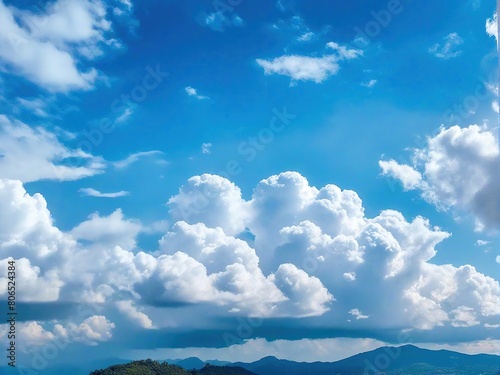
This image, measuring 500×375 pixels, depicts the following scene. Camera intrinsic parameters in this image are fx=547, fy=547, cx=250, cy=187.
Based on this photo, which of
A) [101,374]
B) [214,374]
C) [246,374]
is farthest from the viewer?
[246,374]

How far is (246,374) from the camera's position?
7539 inches

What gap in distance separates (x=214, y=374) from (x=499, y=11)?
170366mm

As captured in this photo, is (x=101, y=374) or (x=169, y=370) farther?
(x=169, y=370)

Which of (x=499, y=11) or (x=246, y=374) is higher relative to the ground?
(x=499, y=11)

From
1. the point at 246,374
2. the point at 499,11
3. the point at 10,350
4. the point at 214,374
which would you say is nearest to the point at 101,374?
the point at 214,374

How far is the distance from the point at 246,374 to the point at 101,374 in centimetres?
7460

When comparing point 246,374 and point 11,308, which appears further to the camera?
point 246,374

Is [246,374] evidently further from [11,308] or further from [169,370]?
[11,308]

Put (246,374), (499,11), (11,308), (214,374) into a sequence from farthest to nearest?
1. (246,374)
2. (214,374)
3. (11,308)
4. (499,11)

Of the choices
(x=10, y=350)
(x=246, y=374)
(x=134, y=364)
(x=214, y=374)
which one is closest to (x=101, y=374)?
(x=134, y=364)

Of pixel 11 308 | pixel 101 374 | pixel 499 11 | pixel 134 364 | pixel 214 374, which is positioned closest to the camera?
pixel 499 11

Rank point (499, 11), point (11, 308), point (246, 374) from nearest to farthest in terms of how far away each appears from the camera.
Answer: point (499, 11) < point (11, 308) < point (246, 374)

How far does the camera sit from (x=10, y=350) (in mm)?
39750

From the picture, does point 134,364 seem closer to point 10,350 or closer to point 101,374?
point 101,374
